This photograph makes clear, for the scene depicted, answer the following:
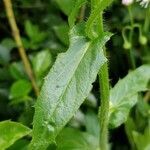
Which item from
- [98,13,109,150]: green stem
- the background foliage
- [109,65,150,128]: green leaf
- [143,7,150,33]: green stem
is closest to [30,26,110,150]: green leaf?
[98,13,109,150]: green stem

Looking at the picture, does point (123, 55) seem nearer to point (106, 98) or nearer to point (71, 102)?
point (106, 98)

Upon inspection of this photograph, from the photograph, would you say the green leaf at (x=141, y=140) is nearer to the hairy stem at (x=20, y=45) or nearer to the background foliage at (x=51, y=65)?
the background foliage at (x=51, y=65)

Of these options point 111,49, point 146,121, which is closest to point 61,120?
point 146,121

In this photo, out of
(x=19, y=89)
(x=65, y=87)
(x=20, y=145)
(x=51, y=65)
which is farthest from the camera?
(x=51, y=65)

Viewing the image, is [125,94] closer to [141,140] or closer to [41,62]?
[141,140]

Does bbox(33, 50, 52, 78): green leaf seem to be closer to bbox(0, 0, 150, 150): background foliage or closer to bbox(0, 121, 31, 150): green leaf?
bbox(0, 0, 150, 150): background foliage

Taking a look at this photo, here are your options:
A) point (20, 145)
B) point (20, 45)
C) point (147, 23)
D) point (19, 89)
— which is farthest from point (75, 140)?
point (147, 23)

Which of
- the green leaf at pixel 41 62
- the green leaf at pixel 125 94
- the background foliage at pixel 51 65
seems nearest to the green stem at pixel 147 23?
the background foliage at pixel 51 65
